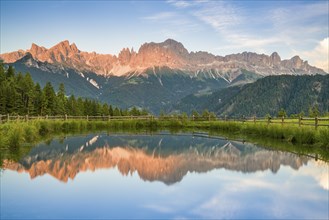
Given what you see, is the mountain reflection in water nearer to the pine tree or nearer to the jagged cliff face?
the jagged cliff face

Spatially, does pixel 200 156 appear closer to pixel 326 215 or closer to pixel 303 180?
pixel 303 180

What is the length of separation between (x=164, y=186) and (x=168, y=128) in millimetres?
46193

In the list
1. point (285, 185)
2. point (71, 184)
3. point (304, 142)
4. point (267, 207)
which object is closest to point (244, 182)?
point (285, 185)

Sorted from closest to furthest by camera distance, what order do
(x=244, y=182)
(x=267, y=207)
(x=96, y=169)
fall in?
(x=267, y=207) → (x=244, y=182) → (x=96, y=169)

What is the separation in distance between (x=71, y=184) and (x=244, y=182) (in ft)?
26.0

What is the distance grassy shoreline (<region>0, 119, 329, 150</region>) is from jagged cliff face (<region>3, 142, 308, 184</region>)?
4749 mm

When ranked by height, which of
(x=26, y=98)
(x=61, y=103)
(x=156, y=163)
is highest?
(x=26, y=98)

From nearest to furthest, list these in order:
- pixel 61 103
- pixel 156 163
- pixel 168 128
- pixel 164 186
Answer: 1. pixel 164 186
2. pixel 156 163
3. pixel 168 128
4. pixel 61 103

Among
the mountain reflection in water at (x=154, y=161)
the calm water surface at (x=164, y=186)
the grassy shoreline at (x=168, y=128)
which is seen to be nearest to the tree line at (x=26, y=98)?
the grassy shoreline at (x=168, y=128)

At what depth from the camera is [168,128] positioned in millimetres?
63188

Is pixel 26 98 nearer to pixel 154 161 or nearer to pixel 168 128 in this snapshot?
pixel 168 128

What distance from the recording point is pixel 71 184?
17.3 metres

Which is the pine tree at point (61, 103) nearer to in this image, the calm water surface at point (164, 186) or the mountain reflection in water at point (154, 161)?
the mountain reflection in water at point (154, 161)

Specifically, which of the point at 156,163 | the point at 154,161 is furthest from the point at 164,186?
the point at 154,161
